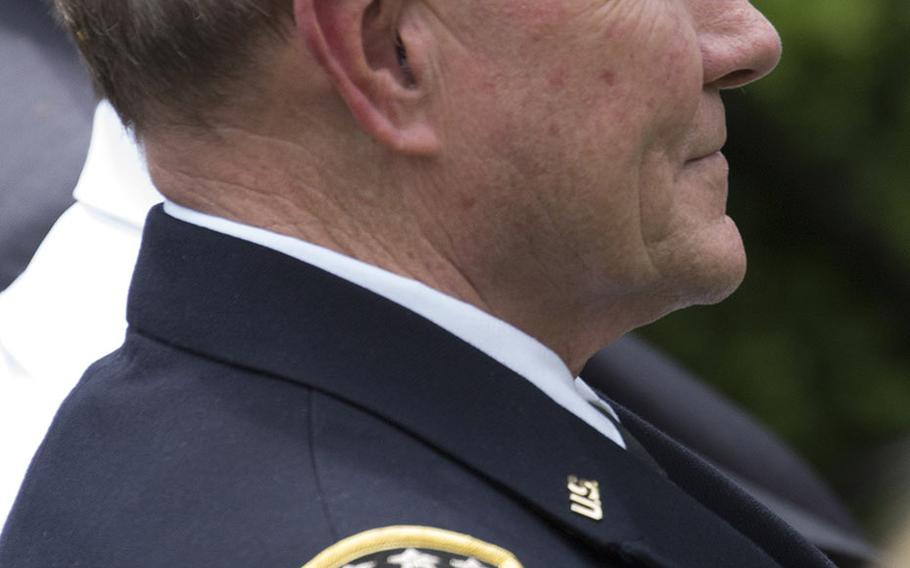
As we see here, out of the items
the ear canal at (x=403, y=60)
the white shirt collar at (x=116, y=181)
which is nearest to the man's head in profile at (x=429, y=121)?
the ear canal at (x=403, y=60)

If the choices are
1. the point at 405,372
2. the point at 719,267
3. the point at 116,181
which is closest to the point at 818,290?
the point at 116,181

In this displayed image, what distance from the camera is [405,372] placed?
68.6 inches

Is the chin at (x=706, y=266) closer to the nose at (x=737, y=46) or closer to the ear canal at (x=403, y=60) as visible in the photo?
the nose at (x=737, y=46)

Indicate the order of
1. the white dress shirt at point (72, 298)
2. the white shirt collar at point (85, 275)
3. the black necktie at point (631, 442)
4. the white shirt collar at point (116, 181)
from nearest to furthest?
the black necktie at point (631, 442), the white dress shirt at point (72, 298), the white shirt collar at point (85, 275), the white shirt collar at point (116, 181)

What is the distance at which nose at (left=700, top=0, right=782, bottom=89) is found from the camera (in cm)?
A: 203

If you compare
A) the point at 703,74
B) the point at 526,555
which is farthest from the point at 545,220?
the point at 526,555

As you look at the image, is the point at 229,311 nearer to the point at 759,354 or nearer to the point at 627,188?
the point at 627,188

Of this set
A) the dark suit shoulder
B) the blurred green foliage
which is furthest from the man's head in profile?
the blurred green foliage

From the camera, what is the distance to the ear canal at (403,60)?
71.6 inches

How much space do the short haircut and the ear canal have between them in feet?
0.39

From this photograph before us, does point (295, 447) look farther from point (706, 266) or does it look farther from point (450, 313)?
point (706, 266)

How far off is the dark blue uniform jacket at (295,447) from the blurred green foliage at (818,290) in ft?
9.44

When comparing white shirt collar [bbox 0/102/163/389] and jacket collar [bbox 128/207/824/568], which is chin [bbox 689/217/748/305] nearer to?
jacket collar [bbox 128/207/824/568]

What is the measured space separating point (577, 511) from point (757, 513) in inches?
18.5
